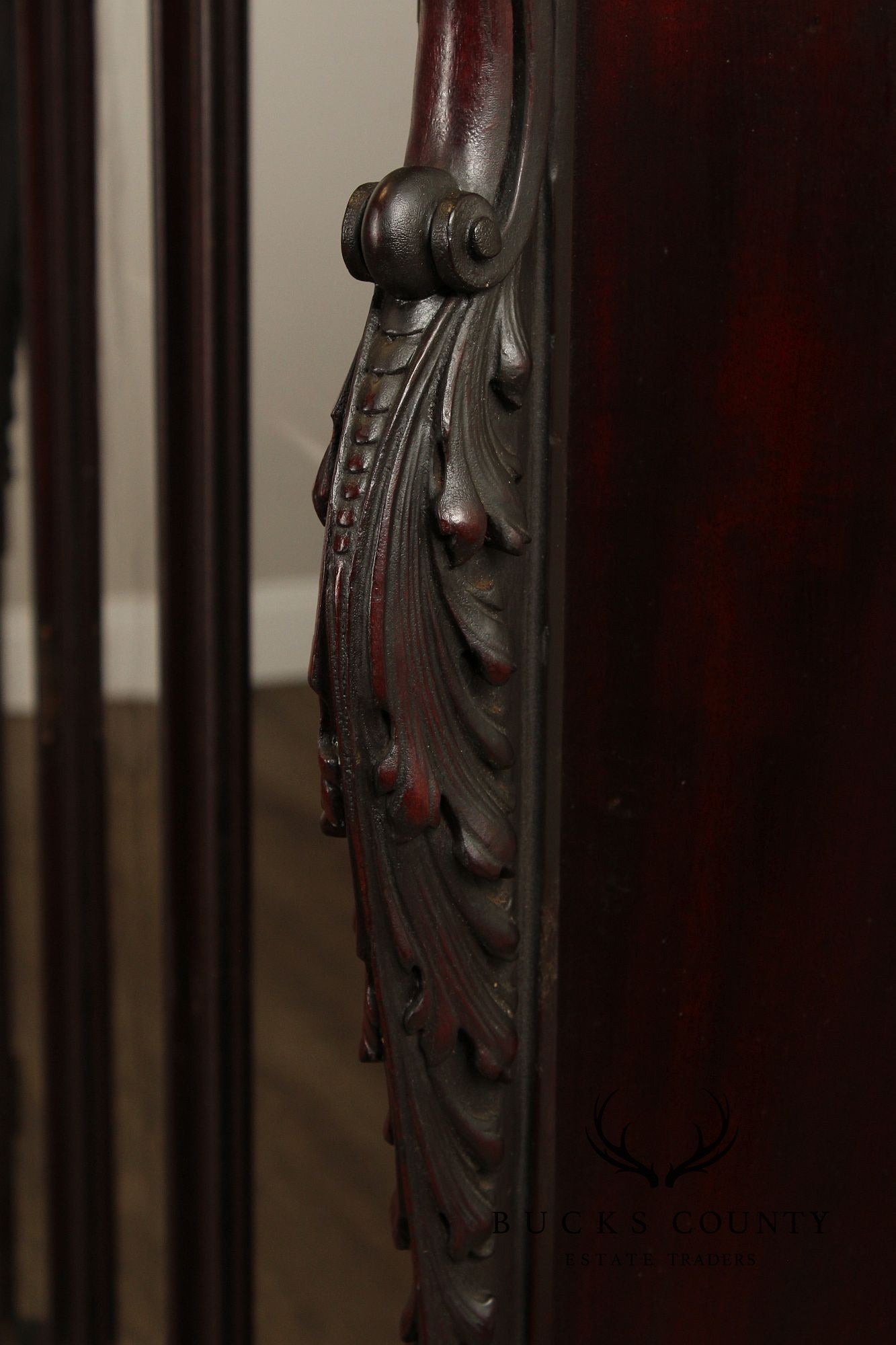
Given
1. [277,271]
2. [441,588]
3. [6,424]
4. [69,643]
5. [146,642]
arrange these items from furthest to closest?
[6,424] < [69,643] < [146,642] < [277,271] < [441,588]

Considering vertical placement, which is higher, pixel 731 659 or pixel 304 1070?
pixel 731 659

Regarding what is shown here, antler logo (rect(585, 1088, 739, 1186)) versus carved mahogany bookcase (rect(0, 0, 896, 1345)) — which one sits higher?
carved mahogany bookcase (rect(0, 0, 896, 1345))

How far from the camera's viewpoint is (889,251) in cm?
36

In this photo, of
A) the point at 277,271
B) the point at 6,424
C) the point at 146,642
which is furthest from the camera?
the point at 6,424

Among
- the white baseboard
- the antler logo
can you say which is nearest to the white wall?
the white baseboard

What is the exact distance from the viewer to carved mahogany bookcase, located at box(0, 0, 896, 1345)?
1.12 feet

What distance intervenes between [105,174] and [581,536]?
543 mm

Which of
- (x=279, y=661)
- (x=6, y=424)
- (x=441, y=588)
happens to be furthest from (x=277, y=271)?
(x=6, y=424)

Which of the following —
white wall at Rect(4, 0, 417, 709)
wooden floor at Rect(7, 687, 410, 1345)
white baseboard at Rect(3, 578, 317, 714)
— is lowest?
wooden floor at Rect(7, 687, 410, 1345)

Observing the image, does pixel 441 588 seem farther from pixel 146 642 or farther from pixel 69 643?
pixel 69 643

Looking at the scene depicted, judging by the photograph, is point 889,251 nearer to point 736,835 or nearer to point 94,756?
point 736,835

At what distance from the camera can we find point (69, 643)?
2.93 feet

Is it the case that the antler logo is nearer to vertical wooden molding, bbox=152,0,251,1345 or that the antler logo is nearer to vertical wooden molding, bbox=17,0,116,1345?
vertical wooden molding, bbox=152,0,251,1345

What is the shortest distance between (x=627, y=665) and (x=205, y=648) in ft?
1.11
